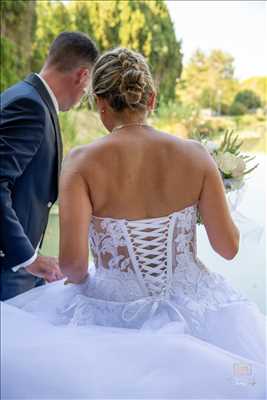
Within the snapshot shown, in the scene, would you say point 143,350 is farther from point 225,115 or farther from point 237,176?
point 225,115

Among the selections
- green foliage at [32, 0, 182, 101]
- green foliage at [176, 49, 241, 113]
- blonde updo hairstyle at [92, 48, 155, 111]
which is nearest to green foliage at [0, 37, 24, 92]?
green foliage at [32, 0, 182, 101]

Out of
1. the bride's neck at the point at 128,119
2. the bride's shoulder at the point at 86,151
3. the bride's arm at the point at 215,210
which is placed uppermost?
the bride's neck at the point at 128,119

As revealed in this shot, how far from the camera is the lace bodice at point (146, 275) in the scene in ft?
3.45

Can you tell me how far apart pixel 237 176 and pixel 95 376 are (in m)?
0.70

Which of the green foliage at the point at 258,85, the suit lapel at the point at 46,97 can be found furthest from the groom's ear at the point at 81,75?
the green foliage at the point at 258,85

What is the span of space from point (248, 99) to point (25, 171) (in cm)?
224

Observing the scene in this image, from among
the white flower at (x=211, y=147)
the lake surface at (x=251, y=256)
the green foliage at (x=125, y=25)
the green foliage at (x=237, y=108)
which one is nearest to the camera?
the white flower at (x=211, y=147)

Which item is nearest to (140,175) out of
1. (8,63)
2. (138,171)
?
(138,171)

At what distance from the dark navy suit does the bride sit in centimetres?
Result: 16

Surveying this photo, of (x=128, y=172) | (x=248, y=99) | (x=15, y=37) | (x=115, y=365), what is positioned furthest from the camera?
(x=248, y=99)

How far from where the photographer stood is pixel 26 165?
4.21ft

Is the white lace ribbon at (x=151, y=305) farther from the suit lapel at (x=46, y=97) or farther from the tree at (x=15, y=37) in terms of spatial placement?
the tree at (x=15, y=37)

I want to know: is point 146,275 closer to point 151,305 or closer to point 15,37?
point 151,305

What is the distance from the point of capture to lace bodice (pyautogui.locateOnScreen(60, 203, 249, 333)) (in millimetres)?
1053
